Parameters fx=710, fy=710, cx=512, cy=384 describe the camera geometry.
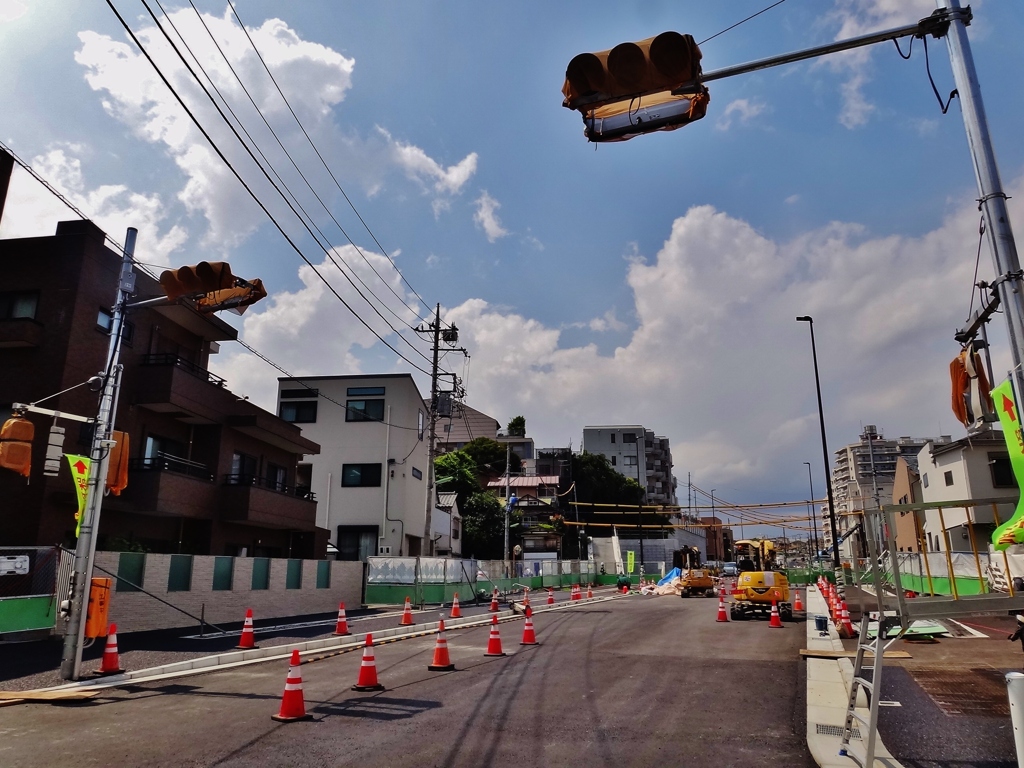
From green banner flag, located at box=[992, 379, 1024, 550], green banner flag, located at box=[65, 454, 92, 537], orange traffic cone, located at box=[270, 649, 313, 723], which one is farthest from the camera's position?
green banner flag, located at box=[65, 454, 92, 537]

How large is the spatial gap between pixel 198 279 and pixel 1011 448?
957 cm

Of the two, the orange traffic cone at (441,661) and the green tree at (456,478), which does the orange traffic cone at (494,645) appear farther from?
the green tree at (456,478)

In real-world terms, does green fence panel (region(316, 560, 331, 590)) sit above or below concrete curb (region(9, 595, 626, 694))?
above

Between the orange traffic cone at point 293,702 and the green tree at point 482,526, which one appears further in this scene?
the green tree at point 482,526

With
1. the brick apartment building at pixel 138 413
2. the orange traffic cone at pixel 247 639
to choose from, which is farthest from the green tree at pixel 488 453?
the orange traffic cone at pixel 247 639

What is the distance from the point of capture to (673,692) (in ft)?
34.7

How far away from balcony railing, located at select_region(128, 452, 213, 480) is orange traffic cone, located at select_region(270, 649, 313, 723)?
15.8 metres

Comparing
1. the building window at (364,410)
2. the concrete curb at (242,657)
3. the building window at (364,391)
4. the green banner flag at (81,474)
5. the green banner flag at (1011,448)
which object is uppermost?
the building window at (364,391)

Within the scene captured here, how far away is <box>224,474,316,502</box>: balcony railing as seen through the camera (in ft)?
90.0

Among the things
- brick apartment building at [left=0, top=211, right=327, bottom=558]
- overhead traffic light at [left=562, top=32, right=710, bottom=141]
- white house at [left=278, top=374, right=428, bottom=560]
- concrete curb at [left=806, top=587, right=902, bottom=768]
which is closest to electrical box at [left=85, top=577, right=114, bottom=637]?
brick apartment building at [left=0, top=211, right=327, bottom=558]

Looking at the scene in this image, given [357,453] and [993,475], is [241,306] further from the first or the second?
[993,475]

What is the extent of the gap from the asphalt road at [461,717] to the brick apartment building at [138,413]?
36.2 ft

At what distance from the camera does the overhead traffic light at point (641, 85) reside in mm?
5441

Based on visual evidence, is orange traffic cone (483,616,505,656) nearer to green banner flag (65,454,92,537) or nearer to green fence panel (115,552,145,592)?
→ green banner flag (65,454,92,537)
